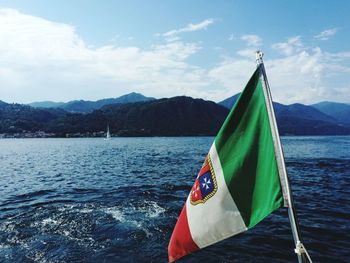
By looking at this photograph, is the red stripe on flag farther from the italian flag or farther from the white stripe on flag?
the white stripe on flag

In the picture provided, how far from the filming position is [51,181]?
4547cm

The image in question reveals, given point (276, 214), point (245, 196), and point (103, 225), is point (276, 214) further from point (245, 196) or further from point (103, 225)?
point (245, 196)

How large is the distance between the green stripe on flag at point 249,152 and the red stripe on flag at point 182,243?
1232 mm

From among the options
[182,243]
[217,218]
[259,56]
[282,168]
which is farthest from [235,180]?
[259,56]

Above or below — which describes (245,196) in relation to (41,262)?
A: above

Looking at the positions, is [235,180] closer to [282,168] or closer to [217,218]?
[217,218]

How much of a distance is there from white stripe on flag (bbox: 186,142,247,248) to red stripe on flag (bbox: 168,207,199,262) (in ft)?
0.38

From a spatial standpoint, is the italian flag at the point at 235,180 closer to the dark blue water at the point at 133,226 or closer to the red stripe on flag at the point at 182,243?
the red stripe on flag at the point at 182,243

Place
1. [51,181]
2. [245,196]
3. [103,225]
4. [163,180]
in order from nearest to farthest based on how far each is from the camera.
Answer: [245,196] → [103,225] → [163,180] → [51,181]

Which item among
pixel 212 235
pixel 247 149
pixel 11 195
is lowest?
pixel 11 195

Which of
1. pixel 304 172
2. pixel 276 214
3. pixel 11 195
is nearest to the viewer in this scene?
pixel 276 214

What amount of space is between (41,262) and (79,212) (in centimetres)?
968

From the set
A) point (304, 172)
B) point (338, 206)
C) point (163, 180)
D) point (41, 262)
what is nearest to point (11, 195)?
point (163, 180)

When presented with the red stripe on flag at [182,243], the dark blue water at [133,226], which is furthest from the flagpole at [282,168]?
the dark blue water at [133,226]
